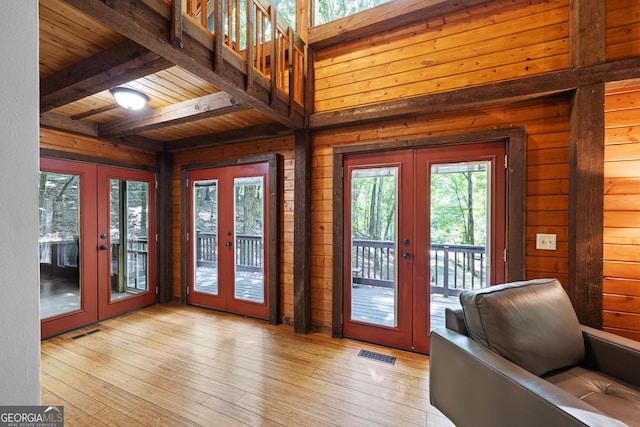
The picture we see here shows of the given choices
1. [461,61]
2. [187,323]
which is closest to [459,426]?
[461,61]

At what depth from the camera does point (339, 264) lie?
2.95 metres

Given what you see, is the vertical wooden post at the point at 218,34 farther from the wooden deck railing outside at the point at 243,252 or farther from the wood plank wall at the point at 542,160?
the wooden deck railing outside at the point at 243,252

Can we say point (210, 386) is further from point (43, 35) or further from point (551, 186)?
point (551, 186)

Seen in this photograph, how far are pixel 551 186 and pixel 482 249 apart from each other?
29.6 inches

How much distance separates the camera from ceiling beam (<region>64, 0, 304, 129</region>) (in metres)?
1.33

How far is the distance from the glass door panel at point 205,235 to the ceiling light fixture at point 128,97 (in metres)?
1.42

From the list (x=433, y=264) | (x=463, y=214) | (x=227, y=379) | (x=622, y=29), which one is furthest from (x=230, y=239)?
(x=622, y=29)

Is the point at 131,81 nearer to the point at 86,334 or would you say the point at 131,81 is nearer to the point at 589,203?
the point at 86,334

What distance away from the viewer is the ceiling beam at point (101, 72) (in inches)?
68.0

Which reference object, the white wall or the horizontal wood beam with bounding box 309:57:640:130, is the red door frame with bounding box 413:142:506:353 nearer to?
the horizontal wood beam with bounding box 309:57:640:130

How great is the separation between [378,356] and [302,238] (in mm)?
1423

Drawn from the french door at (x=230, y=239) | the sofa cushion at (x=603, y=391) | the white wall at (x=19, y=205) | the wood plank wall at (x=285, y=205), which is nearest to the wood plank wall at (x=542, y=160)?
the sofa cushion at (x=603, y=391)

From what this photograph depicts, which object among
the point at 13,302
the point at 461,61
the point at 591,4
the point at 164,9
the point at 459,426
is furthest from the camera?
the point at 461,61

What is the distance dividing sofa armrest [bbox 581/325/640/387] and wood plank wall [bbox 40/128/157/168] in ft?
16.5
